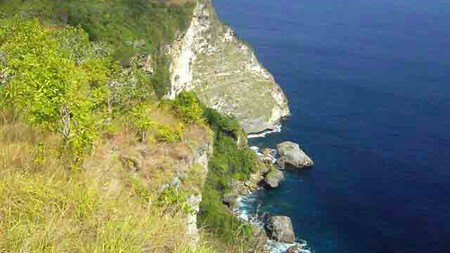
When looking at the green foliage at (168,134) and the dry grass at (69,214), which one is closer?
the dry grass at (69,214)

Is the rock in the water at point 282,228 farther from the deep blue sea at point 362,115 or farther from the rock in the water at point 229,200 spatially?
the rock in the water at point 229,200

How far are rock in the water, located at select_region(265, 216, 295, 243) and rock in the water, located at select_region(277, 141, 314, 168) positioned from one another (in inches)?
457

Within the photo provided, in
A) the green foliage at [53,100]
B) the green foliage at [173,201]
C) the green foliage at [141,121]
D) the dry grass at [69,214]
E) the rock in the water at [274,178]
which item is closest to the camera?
the dry grass at [69,214]

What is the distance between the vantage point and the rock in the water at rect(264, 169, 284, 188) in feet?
164

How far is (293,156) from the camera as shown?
53219mm

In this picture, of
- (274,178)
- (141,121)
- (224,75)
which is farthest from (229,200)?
(141,121)

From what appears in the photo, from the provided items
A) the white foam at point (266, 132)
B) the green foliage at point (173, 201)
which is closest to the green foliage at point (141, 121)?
the green foliage at point (173, 201)

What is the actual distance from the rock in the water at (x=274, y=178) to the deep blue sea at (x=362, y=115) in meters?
0.66

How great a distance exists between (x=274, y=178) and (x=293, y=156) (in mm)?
3781

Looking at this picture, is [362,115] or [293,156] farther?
[362,115]

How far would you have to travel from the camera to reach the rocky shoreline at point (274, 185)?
39.8m

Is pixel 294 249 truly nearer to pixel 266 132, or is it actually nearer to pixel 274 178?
pixel 274 178

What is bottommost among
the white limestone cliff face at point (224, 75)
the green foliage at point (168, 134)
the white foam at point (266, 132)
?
the white foam at point (266, 132)

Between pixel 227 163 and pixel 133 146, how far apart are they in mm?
40615
